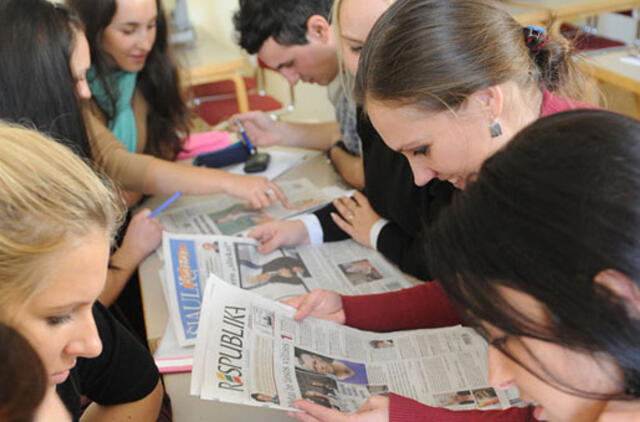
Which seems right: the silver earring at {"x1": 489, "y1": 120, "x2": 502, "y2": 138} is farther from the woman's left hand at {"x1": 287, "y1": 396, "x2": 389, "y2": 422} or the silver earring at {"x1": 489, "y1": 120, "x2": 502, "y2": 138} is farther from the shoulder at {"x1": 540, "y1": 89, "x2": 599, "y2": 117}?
the woman's left hand at {"x1": 287, "y1": 396, "x2": 389, "y2": 422}

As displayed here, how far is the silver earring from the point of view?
35.0 inches

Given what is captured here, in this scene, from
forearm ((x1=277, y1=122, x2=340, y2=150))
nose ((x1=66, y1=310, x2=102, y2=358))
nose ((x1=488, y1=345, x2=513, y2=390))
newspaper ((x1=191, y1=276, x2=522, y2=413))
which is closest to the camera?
nose ((x1=488, y1=345, x2=513, y2=390))

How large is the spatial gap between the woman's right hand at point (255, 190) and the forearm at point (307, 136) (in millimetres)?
335

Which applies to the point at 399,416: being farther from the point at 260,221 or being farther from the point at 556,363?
the point at 260,221

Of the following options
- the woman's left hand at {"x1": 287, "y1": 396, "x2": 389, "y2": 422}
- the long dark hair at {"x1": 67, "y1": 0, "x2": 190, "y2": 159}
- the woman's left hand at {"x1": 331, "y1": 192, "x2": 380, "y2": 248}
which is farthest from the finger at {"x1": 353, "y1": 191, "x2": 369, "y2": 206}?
the long dark hair at {"x1": 67, "y1": 0, "x2": 190, "y2": 159}

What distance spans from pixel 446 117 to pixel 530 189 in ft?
1.38

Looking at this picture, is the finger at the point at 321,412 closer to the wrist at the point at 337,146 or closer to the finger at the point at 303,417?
the finger at the point at 303,417

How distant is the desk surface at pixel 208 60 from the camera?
2848 millimetres

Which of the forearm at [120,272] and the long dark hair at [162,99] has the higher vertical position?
the long dark hair at [162,99]

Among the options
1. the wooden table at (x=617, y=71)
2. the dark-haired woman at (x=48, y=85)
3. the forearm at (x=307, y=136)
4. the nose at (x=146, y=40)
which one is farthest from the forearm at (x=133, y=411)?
the wooden table at (x=617, y=71)

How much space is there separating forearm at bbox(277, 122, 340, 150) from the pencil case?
12 centimetres

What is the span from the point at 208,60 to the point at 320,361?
7.45ft

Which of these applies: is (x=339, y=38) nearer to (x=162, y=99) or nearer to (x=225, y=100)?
(x=162, y=99)

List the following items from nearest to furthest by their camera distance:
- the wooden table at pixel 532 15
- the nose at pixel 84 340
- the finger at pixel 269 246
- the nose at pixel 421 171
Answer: the nose at pixel 84 340 < the nose at pixel 421 171 < the finger at pixel 269 246 < the wooden table at pixel 532 15
